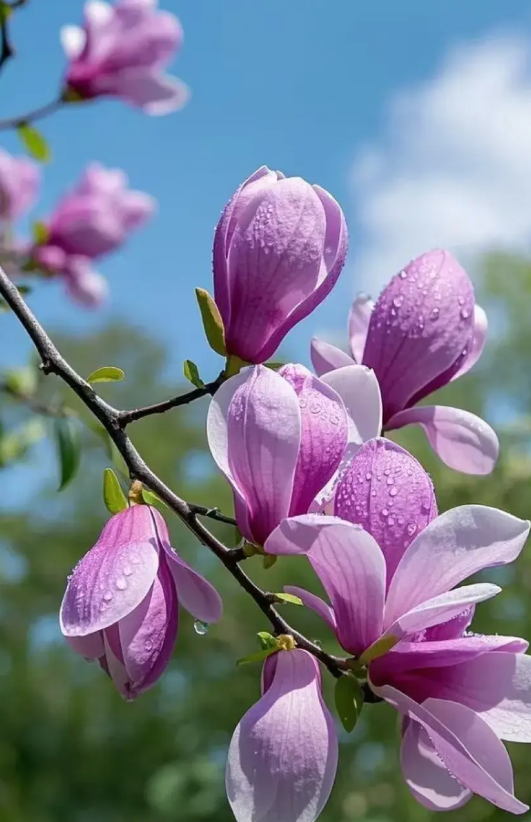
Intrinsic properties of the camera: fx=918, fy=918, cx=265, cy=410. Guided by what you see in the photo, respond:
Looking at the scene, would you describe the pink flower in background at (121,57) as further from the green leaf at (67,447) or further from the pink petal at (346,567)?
the pink petal at (346,567)

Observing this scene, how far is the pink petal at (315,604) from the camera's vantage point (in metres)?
0.62

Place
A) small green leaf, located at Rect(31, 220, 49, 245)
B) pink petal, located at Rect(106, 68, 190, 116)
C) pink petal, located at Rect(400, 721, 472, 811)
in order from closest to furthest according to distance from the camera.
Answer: pink petal, located at Rect(400, 721, 472, 811) < pink petal, located at Rect(106, 68, 190, 116) < small green leaf, located at Rect(31, 220, 49, 245)

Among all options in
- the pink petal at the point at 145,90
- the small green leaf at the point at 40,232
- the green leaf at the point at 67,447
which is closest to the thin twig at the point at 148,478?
the green leaf at the point at 67,447

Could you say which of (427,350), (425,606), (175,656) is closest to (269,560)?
(425,606)

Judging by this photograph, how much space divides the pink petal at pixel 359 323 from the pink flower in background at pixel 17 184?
1097mm

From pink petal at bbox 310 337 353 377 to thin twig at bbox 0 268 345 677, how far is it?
17 cm

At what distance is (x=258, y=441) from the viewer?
1.93 feet

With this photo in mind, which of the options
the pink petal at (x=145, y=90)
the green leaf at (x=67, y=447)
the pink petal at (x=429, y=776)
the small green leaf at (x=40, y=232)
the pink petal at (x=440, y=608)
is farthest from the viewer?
the small green leaf at (x=40, y=232)

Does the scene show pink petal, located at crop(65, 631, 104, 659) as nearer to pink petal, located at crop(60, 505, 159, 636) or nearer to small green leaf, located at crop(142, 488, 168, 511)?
pink petal, located at crop(60, 505, 159, 636)

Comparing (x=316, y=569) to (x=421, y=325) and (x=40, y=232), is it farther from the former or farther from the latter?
(x=40, y=232)

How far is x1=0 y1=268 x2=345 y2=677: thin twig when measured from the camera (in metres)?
0.63

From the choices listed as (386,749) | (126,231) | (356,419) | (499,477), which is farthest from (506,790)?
(386,749)

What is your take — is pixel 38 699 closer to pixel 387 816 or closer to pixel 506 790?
pixel 387 816

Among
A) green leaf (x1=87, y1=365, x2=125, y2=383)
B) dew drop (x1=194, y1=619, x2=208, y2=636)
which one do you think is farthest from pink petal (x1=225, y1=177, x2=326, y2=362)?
dew drop (x1=194, y1=619, x2=208, y2=636)
